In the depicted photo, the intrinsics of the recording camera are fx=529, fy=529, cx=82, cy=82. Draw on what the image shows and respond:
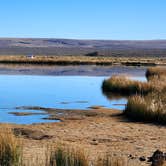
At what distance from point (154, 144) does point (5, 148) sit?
4.77 metres

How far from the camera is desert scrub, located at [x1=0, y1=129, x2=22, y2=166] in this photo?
8219 mm

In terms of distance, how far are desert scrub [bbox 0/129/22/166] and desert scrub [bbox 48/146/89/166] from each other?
1.80ft

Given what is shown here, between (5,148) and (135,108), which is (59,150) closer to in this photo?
(5,148)

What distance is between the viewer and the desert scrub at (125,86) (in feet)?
85.9

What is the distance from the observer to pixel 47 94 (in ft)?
86.2

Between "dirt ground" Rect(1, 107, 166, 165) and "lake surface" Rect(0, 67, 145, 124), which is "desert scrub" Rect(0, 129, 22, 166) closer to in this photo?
"dirt ground" Rect(1, 107, 166, 165)

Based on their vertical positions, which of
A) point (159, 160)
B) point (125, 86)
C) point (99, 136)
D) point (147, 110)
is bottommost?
point (125, 86)

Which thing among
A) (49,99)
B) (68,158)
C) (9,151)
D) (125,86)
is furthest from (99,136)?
(125,86)

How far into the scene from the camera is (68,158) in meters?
7.89

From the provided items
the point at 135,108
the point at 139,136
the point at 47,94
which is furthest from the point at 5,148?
the point at 47,94

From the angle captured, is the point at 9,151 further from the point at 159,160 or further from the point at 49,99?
the point at 49,99

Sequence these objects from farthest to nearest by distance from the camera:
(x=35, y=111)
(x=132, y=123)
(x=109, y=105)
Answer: (x=109, y=105) < (x=35, y=111) < (x=132, y=123)

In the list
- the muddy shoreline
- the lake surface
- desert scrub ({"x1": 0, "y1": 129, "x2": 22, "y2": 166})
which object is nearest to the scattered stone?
desert scrub ({"x1": 0, "y1": 129, "x2": 22, "y2": 166})

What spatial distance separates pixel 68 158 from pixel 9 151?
3.44 ft
